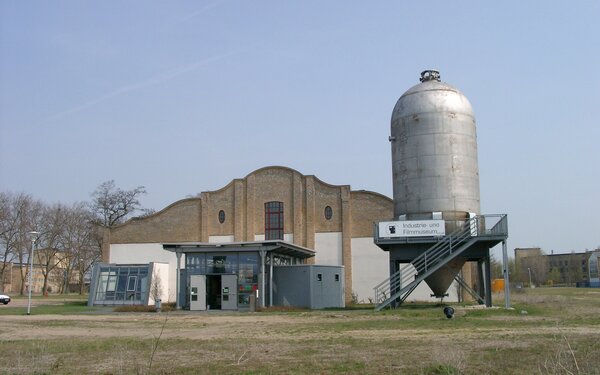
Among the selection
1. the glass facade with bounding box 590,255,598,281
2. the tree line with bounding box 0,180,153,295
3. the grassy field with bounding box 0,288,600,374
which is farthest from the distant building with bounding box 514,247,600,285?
the grassy field with bounding box 0,288,600,374

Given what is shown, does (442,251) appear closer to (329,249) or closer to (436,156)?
(436,156)

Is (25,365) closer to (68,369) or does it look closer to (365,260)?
(68,369)

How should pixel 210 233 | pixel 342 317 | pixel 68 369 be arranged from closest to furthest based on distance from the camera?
1. pixel 68 369
2. pixel 342 317
3. pixel 210 233

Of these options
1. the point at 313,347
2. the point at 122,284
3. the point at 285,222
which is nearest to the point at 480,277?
the point at 313,347

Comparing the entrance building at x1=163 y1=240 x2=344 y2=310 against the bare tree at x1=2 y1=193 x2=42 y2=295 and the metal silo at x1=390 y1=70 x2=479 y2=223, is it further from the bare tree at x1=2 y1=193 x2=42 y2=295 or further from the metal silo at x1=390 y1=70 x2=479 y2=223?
the bare tree at x1=2 y1=193 x2=42 y2=295

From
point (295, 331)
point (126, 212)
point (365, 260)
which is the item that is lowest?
point (295, 331)

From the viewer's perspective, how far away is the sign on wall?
32875 mm

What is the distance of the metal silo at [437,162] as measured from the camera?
33.3 metres

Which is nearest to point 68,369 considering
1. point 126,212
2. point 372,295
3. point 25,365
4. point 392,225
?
point 25,365

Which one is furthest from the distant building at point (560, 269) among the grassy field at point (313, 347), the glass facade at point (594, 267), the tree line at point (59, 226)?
the grassy field at point (313, 347)

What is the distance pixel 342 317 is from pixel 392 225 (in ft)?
21.0

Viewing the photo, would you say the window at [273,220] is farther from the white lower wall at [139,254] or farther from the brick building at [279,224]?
the white lower wall at [139,254]

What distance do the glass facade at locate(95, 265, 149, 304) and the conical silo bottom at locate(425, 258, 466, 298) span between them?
76.1 feet

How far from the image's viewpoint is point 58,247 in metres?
Answer: 80.2
